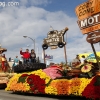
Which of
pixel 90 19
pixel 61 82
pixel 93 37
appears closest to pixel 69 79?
pixel 61 82

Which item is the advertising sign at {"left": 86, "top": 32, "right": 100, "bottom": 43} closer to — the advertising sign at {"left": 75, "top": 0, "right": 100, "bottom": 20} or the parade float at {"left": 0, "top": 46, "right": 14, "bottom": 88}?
the advertising sign at {"left": 75, "top": 0, "right": 100, "bottom": 20}

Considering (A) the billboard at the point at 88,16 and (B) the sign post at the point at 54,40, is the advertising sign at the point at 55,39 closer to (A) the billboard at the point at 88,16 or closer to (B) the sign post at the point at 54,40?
(B) the sign post at the point at 54,40

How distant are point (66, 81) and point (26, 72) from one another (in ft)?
8.74

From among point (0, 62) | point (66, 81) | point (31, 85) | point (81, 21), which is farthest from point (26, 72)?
point (0, 62)

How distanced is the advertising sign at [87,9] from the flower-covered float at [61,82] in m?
1.69

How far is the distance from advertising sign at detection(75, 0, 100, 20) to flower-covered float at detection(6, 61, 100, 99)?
66.6 inches

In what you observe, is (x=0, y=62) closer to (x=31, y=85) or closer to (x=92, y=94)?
(x=31, y=85)

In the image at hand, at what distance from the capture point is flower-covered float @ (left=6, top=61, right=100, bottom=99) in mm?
7723

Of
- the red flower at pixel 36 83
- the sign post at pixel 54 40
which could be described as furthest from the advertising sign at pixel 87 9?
the sign post at pixel 54 40

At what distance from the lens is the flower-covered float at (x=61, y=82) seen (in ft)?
25.3

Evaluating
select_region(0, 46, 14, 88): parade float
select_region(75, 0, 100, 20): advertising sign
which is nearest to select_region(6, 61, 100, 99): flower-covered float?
select_region(75, 0, 100, 20): advertising sign

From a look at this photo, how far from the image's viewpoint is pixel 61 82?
8.83 meters

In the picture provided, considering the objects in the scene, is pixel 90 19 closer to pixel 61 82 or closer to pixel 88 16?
pixel 88 16

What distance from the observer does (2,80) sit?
12.7 m
